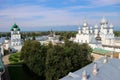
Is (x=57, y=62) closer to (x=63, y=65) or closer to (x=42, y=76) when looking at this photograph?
(x=63, y=65)

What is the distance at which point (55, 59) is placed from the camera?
77.2 ft

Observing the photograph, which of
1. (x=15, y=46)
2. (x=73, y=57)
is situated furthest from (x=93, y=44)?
(x=73, y=57)

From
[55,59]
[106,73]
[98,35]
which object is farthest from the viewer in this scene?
[98,35]

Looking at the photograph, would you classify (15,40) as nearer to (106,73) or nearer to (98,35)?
(98,35)

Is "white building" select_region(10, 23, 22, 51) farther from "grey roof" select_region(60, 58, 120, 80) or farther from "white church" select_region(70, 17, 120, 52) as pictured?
"grey roof" select_region(60, 58, 120, 80)

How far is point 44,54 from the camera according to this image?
30.6 metres

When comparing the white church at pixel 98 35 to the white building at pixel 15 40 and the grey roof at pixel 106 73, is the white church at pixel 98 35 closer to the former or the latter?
the white building at pixel 15 40

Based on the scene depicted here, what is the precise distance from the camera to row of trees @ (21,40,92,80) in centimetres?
2330

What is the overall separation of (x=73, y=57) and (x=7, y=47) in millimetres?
37330

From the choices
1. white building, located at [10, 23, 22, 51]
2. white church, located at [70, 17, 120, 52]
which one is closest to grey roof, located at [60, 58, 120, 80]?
white church, located at [70, 17, 120, 52]

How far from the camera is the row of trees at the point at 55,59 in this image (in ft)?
76.4

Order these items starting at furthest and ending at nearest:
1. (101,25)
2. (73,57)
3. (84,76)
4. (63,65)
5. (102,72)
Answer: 1. (101,25)
2. (73,57)
3. (63,65)
4. (102,72)
5. (84,76)

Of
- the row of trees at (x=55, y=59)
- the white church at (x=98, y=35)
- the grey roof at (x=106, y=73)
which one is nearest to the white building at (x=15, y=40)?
the white church at (x=98, y=35)

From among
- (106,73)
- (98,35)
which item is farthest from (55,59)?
(98,35)
